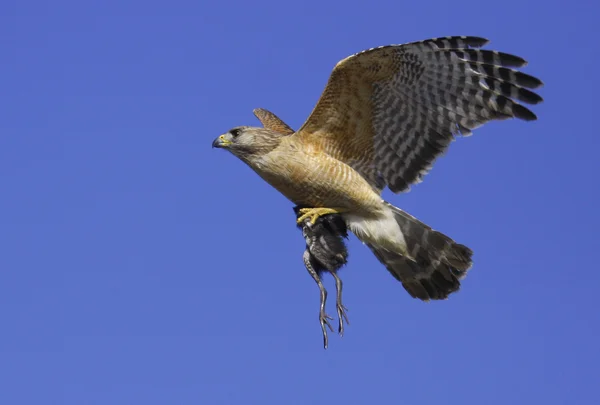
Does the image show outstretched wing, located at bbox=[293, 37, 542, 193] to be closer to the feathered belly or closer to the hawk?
the hawk

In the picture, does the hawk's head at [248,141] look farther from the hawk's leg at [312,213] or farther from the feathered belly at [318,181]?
the hawk's leg at [312,213]

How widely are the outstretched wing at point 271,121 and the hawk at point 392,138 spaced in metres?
1.25

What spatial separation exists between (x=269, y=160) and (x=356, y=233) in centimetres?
106

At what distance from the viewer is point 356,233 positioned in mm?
12352

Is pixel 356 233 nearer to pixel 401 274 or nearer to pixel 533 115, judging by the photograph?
pixel 401 274

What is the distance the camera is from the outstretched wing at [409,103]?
11.7m

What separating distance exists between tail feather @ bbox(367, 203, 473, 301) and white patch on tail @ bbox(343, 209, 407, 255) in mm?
48

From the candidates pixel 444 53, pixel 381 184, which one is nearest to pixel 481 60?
pixel 444 53

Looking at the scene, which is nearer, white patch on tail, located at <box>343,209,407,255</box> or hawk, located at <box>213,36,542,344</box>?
hawk, located at <box>213,36,542,344</box>

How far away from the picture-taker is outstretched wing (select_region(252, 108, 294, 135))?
13.4 meters

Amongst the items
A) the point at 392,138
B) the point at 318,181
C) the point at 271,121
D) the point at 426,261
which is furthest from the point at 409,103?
the point at 271,121

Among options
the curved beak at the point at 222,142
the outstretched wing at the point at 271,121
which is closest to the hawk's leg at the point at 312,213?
the curved beak at the point at 222,142

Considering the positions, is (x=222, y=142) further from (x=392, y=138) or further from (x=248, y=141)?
(x=392, y=138)

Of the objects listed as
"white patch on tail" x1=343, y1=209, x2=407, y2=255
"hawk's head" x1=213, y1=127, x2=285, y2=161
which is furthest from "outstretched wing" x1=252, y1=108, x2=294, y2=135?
"white patch on tail" x1=343, y1=209, x2=407, y2=255
